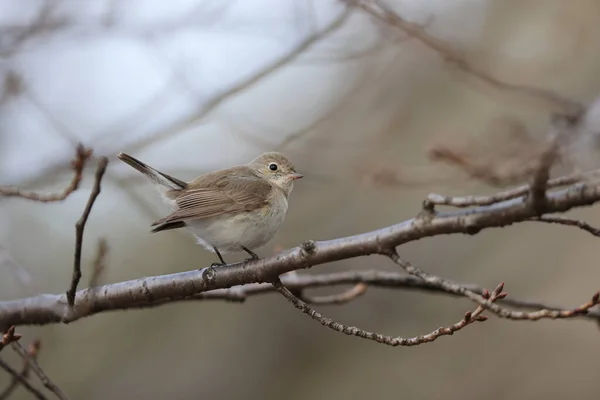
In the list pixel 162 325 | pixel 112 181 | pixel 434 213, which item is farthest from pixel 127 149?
pixel 162 325

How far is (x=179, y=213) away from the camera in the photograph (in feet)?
13.6

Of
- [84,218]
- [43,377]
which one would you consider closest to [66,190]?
[84,218]

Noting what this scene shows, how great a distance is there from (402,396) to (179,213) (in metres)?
5.94

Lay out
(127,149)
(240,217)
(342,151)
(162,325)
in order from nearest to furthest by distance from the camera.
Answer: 1. (240,217)
2. (127,149)
3. (342,151)
4. (162,325)

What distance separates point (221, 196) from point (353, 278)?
112cm

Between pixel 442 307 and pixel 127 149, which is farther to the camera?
pixel 442 307

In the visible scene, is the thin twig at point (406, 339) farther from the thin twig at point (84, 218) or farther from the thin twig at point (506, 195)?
the thin twig at point (84, 218)

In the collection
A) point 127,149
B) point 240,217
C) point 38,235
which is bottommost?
point 240,217

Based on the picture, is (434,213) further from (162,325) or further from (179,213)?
(162,325)

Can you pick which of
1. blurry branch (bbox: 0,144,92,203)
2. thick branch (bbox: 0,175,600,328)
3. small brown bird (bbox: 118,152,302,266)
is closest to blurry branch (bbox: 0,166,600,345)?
thick branch (bbox: 0,175,600,328)

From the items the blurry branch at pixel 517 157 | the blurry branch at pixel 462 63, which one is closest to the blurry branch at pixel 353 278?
the blurry branch at pixel 517 157

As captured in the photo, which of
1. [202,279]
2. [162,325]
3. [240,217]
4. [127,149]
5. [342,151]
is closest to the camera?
[202,279]

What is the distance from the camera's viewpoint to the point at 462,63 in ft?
11.2

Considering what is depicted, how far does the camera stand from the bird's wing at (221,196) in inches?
173
